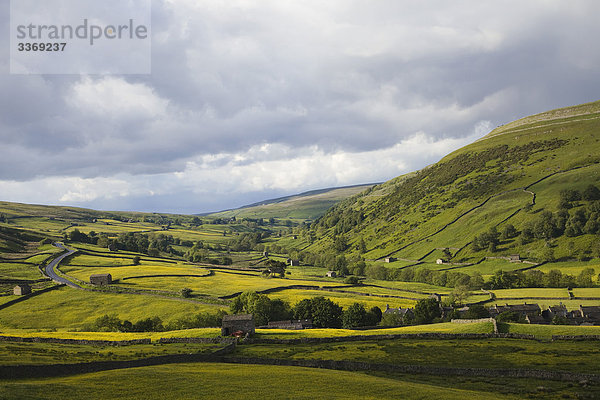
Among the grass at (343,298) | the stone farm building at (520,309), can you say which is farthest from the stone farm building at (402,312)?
the stone farm building at (520,309)

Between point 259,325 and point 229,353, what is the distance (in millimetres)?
37463

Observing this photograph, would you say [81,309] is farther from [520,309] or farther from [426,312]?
[520,309]

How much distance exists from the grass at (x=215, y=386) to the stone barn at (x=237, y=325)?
26445mm

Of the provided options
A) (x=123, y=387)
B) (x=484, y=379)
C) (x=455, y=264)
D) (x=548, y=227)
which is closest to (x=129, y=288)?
(x=123, y=387)

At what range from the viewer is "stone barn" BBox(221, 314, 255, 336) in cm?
6550

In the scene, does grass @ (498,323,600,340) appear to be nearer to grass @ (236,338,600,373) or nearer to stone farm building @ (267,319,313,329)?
grass @ (236,338,600,373)

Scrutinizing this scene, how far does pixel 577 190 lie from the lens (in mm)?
199625

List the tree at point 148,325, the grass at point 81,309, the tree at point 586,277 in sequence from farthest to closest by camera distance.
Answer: the tree at point 586,277, the grass at point 81,309, the tree at point 148,325

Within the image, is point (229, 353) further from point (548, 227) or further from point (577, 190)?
point (577, 190)

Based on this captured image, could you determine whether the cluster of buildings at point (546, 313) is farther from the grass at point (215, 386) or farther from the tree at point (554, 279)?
the grass at point (215, 386)

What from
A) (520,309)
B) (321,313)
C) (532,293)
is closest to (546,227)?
(532,293)

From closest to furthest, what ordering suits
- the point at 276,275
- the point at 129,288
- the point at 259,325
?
the point at 259,325
the point at 129,288
the point at 276,275

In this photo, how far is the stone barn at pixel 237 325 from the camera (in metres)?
65.5

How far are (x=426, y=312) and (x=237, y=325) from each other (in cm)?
5006
